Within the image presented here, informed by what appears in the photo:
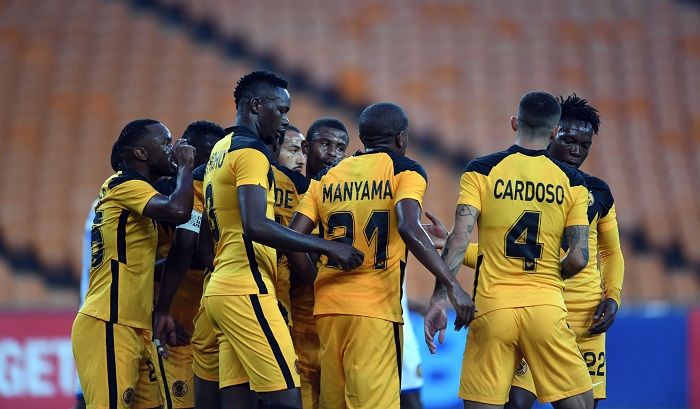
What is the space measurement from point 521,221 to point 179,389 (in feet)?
8.82

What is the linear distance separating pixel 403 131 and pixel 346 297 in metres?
1.06

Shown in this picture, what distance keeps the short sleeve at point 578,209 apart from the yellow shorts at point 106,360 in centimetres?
278

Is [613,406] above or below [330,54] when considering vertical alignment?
below

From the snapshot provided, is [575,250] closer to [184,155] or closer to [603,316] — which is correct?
[603,316]

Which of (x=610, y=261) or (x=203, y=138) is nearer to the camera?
(x=610, y=261)

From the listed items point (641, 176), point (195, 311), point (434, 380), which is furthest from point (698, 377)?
point (195, 311)

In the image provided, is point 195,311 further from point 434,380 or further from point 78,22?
point 78,22

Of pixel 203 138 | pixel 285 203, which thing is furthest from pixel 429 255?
pixel 203 138

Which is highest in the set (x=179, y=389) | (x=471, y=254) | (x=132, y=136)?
(x=132, y=136)

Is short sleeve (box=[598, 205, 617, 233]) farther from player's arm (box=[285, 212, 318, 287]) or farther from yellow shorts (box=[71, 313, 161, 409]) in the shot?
yellow shorts (box=[71, 313, 161, 409])

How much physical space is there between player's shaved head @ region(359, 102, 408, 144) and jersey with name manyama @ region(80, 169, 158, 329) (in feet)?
4.56

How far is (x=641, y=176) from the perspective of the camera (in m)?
15.5

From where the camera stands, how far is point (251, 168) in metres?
6.12

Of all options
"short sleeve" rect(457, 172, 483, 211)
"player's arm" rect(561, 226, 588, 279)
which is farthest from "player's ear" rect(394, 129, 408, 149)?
"player's arm" rect(561, 226, 588, 279)
